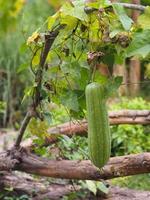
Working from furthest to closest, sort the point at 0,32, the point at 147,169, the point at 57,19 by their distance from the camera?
the point at 147,169
the point at 57,19
the point at 0,32

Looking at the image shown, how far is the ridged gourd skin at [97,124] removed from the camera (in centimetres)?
245

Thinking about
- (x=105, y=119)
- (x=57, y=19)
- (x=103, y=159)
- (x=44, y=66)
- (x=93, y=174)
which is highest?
(x=57, y=19)

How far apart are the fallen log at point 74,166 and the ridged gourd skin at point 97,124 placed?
28.8 inches

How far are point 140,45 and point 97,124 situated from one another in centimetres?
49

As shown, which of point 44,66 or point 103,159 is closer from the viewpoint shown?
point 103,159

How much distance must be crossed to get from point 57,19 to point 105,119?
0.53 meters

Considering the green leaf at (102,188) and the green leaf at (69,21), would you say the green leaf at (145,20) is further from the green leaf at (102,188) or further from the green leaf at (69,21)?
the green leaf at (102,188)

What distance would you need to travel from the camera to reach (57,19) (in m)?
2.61

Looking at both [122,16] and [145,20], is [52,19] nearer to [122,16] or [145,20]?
[122,16]

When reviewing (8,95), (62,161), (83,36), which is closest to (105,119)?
(83,36)

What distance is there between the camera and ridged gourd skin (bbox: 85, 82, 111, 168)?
245 cm

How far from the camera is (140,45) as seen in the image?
6.94ft

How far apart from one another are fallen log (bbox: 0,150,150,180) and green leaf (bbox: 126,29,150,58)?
1.15 metres

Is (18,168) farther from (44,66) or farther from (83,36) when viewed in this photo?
(83,36)
